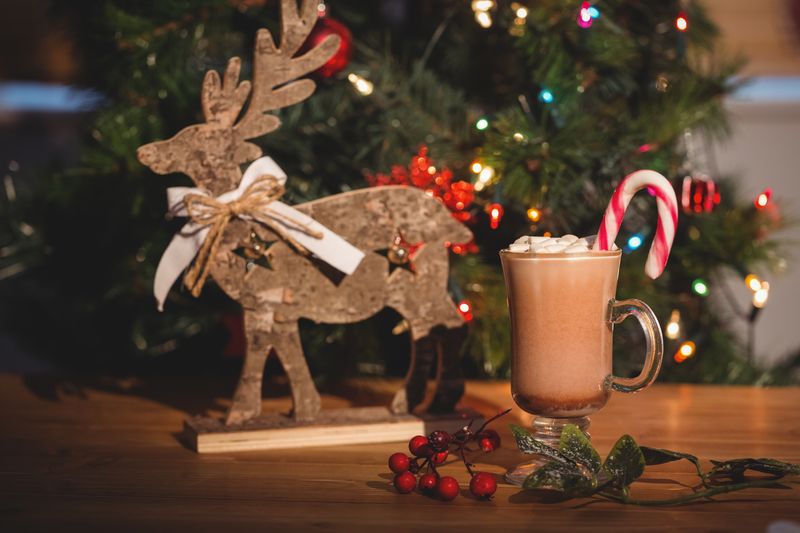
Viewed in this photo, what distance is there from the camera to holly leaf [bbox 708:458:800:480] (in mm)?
916

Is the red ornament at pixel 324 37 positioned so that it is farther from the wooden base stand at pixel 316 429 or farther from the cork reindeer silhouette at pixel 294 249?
the wooden base stand at pixel 316 429

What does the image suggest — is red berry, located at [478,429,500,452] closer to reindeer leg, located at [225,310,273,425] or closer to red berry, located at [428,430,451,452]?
red berry, located at [428,430,451,452]

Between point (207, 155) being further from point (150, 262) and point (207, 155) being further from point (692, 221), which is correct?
point (692, 221)

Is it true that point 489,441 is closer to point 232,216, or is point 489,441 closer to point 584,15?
point 232,216

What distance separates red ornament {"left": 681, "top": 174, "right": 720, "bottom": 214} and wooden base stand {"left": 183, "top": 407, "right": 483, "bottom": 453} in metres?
0.49

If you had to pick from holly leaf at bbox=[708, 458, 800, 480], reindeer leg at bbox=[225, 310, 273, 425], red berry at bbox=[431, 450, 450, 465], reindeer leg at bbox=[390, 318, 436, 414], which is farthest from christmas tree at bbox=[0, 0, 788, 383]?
holly leaf at bbox=[708, 458, 800, 480]

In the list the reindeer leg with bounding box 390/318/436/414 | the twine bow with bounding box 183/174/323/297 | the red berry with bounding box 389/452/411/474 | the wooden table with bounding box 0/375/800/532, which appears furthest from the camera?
the reindeer leg with bounding box 390/318/436/414

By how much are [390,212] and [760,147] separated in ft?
5.49

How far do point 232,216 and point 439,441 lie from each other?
394 millimetres

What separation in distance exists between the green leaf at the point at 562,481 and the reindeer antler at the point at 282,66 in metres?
0.53

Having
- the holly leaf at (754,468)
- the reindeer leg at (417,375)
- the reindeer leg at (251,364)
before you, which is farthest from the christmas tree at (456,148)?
the holly leaf at (754,468)

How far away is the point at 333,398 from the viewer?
1.38 m

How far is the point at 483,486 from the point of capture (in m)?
0.87

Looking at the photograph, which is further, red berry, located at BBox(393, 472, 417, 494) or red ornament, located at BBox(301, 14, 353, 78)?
red ornament, located at BBox(301, 14, 353, 78)
